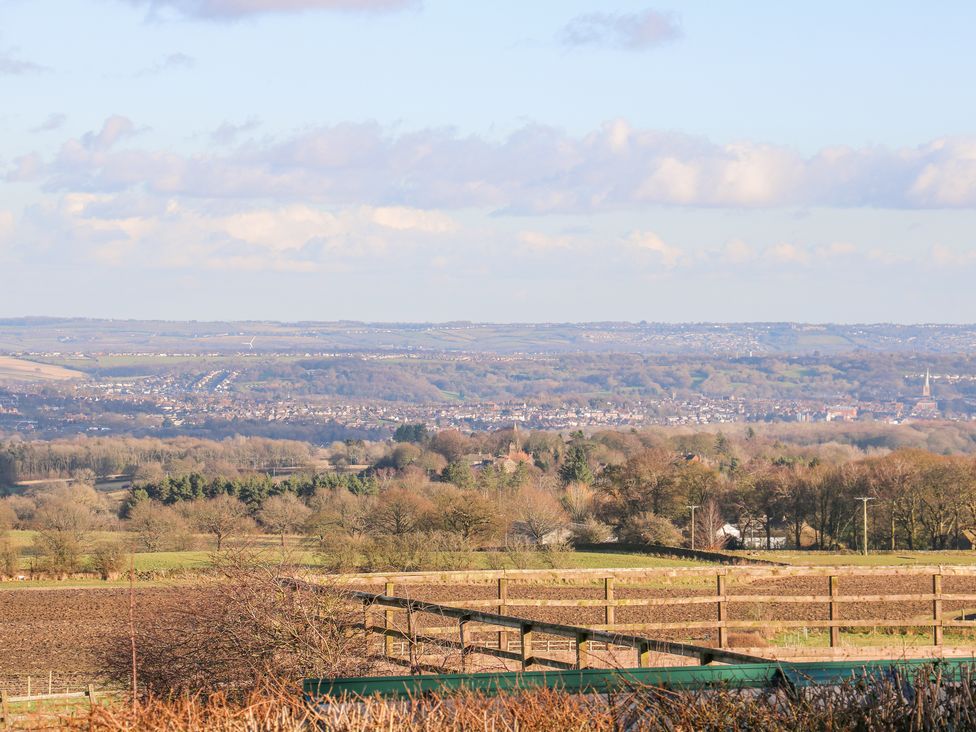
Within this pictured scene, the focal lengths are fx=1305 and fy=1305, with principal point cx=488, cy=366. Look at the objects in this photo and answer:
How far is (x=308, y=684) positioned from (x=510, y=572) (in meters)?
7.86

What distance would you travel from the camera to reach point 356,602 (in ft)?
38.1

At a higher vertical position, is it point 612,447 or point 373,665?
point 373,665

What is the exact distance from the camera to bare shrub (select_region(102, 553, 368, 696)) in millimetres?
10414

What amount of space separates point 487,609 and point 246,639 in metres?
12.7

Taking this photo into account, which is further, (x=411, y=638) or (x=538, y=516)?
(x=538, y=516)

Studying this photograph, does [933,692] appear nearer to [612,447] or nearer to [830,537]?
[830,537]

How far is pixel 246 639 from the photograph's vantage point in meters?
10.5

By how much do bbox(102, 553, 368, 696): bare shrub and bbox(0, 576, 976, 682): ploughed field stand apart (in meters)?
8.88

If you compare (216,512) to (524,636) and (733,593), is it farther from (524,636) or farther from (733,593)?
(524,636)

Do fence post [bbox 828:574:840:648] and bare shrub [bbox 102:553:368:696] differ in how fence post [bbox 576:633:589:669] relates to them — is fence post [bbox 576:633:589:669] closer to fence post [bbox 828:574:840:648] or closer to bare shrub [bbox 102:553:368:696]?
bare shrub [bbox 102:553:368:696]

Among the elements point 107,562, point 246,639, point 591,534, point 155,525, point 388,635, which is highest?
point 246,639

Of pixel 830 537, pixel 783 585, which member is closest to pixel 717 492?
pixel 830 537

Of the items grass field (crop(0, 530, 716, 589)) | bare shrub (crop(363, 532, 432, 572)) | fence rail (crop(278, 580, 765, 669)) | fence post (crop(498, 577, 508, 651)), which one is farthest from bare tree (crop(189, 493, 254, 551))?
fence rail (crop(278, 580, 765, 669))

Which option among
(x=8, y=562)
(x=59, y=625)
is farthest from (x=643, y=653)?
(x=8, y=562)
